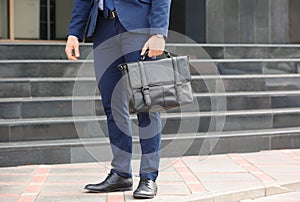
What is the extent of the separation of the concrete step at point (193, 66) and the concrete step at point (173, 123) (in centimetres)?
110

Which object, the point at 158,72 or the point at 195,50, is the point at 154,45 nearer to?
the point at 158,72

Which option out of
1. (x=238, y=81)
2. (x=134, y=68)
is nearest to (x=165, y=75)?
(x=134, y=68)

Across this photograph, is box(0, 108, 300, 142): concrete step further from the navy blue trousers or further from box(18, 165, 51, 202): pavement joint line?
the navy blue trousers

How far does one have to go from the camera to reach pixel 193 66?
8.12m

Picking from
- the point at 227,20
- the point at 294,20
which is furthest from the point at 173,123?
the point at 294,20

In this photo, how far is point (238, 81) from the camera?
25.7 feet

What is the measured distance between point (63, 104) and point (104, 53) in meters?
2.35

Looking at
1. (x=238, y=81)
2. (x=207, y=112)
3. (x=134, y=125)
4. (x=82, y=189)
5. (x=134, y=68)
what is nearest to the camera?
(x=134, y=68)

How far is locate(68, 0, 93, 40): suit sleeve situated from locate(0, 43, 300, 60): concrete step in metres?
3.72

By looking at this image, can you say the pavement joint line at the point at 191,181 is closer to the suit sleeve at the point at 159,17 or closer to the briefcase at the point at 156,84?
the briefcase at the point at 156,84

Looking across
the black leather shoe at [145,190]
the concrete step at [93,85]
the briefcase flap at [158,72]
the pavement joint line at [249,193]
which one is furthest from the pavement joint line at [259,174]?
the concrete step at [93,85]

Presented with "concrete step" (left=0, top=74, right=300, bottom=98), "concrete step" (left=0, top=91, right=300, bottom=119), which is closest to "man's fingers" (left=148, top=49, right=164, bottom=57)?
"concrete step" (left=0, top=91, right=300, bottom=119)

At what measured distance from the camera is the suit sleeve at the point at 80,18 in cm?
442

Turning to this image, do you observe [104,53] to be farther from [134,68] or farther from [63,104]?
[63,104]
